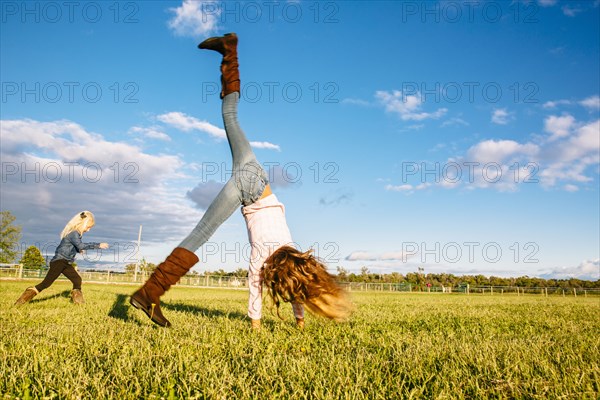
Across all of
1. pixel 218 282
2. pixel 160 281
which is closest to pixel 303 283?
pixel 160 281

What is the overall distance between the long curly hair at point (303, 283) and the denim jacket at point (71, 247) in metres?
6.53

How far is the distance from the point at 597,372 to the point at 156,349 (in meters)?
3.01

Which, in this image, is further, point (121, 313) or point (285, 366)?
point (121, 313)

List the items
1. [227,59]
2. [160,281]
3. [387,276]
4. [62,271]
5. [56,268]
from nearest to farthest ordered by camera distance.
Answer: [160,281] < [227,59] < [56,268] < [62,271] < [387,276]

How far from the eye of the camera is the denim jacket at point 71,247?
8.83m

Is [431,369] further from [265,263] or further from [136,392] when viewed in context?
[265,263]

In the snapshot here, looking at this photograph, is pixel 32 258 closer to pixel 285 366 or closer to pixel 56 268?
pixel 56 268

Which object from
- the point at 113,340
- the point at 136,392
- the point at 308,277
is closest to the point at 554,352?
the point at 308,277

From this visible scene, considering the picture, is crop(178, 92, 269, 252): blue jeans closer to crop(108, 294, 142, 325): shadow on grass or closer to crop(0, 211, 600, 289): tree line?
crop(108, 294, 142, 325): shadow on grass

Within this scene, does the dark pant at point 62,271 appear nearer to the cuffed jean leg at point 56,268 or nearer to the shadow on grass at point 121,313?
the cuffed jean leg at point 56,268

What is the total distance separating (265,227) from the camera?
4320mm

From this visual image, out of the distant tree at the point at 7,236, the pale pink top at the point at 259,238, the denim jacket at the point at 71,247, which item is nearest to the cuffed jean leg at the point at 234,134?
the pale pink top at the point at 259,238

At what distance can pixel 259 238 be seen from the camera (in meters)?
4.34

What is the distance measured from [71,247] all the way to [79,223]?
0.59m
